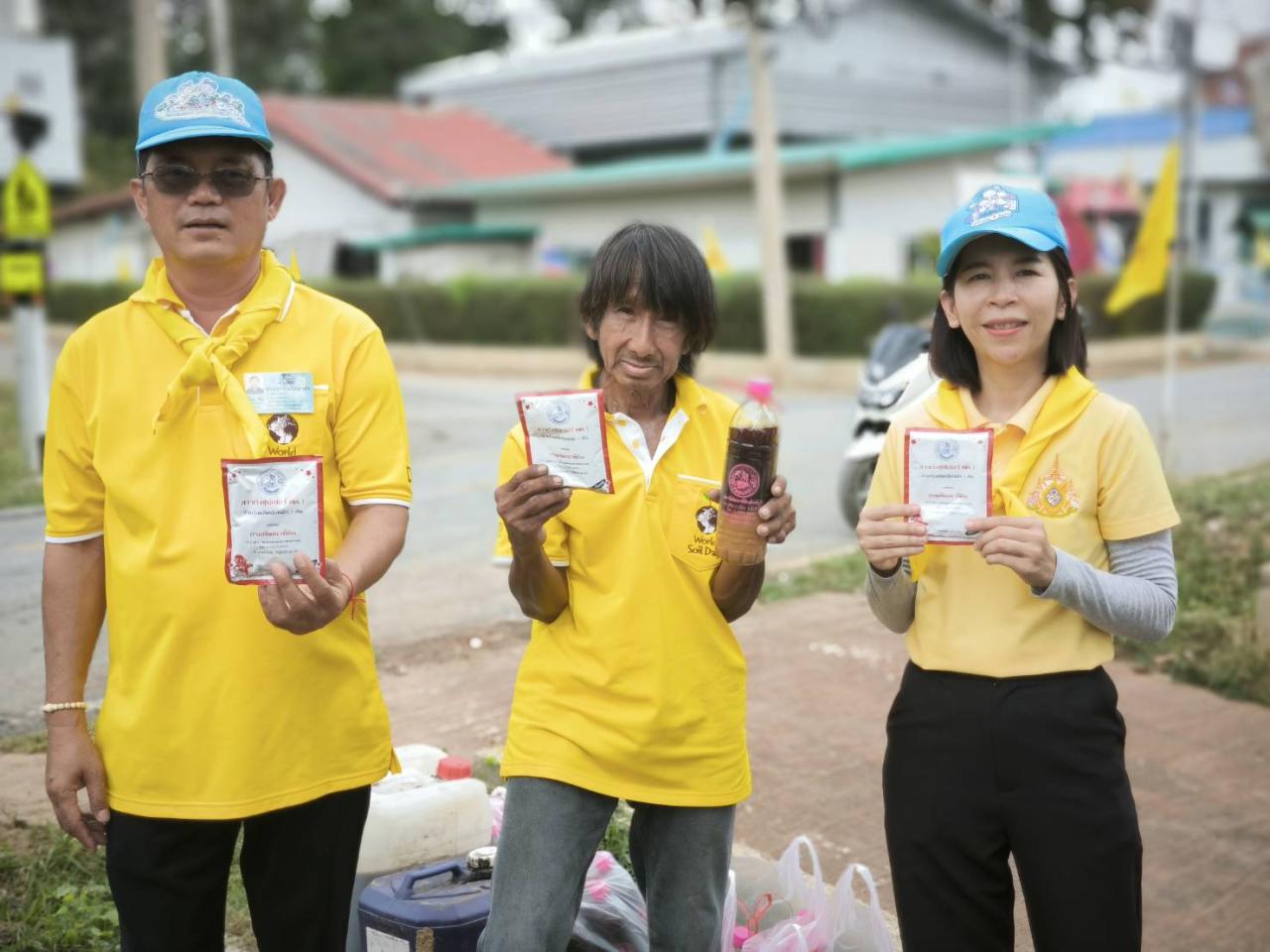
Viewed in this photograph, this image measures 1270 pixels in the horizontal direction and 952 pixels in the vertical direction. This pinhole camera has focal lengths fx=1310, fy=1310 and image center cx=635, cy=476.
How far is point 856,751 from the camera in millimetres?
5242

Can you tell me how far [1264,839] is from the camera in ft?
14.8

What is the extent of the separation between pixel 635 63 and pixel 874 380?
1001 inches

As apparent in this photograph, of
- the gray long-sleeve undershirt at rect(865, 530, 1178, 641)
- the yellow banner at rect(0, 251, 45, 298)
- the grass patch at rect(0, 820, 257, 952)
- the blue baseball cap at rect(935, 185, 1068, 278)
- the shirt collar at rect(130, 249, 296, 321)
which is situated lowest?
the grass patch at rect(0, 820, 257, 952)

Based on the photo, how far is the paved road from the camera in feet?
20.8

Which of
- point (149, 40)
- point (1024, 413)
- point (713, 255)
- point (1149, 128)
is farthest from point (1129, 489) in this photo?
point (1149, 128)

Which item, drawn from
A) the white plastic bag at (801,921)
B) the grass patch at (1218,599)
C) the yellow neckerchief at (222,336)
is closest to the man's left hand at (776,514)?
the yellow neckerchief at (222,336)

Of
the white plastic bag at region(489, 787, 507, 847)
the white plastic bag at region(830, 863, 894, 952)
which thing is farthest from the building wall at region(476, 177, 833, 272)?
the white plastic bag at region(830, 863, 894, 952)

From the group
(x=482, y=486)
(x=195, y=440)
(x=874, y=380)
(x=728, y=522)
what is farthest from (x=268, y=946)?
(x=482, y=486)

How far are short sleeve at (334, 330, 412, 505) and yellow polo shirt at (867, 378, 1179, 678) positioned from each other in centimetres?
97

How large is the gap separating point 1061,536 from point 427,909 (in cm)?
165

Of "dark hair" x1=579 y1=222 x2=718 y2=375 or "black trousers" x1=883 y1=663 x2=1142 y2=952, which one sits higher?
"dark hair" x1=579 y1=222 x2=718 y2=375

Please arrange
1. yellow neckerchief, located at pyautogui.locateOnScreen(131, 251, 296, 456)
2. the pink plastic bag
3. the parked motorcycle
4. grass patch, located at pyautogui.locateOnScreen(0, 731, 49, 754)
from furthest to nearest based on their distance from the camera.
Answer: the parked motorcycle < grass patch, located at pyautogui.locateOnScreen(0, 731, 49, 754) < the pink plastic bag < yellow neckerchief, located at pyautogui.locateOnScreen(131, 251, 296, 456)

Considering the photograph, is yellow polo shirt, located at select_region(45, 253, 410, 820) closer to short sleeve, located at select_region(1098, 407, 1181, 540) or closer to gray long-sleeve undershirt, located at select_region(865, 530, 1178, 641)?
gray long-sleeve undershirt, located at select_region(865, 530, 1178, 641)

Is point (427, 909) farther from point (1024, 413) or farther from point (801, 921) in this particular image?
point (1024, 413)
